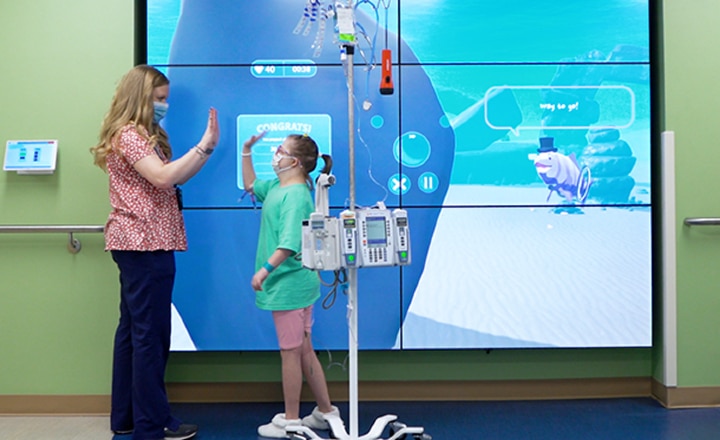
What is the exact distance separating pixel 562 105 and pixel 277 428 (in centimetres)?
200

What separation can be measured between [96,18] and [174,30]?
1.17 feet

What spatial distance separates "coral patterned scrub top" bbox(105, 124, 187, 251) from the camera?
104 inches

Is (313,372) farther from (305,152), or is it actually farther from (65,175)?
(65,175)

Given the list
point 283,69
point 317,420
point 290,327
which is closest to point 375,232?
point 290,327

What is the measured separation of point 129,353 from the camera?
289cm

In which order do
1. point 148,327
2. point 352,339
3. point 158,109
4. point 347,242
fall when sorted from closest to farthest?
point 347,242, point 352,339, point 148,327, point 158,109

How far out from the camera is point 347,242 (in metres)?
2.48

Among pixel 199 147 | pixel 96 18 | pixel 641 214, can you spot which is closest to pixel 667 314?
pixel 641 214

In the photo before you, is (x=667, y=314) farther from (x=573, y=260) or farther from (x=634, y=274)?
(x=573, y=260)

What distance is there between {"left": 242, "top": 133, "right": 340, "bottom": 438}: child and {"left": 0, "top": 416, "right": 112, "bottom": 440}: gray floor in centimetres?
75

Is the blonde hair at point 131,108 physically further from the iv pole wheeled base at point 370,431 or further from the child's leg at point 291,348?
the iv pole wheeled base at point 370,431

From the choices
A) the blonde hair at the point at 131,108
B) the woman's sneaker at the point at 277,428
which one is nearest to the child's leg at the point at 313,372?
the woman's sneaker at the point at 277,428

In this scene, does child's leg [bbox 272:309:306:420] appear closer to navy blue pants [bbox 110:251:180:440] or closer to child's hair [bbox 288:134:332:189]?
navy blue pants [bbox 110:251:180:440]

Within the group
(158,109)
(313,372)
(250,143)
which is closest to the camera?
(158,109)
